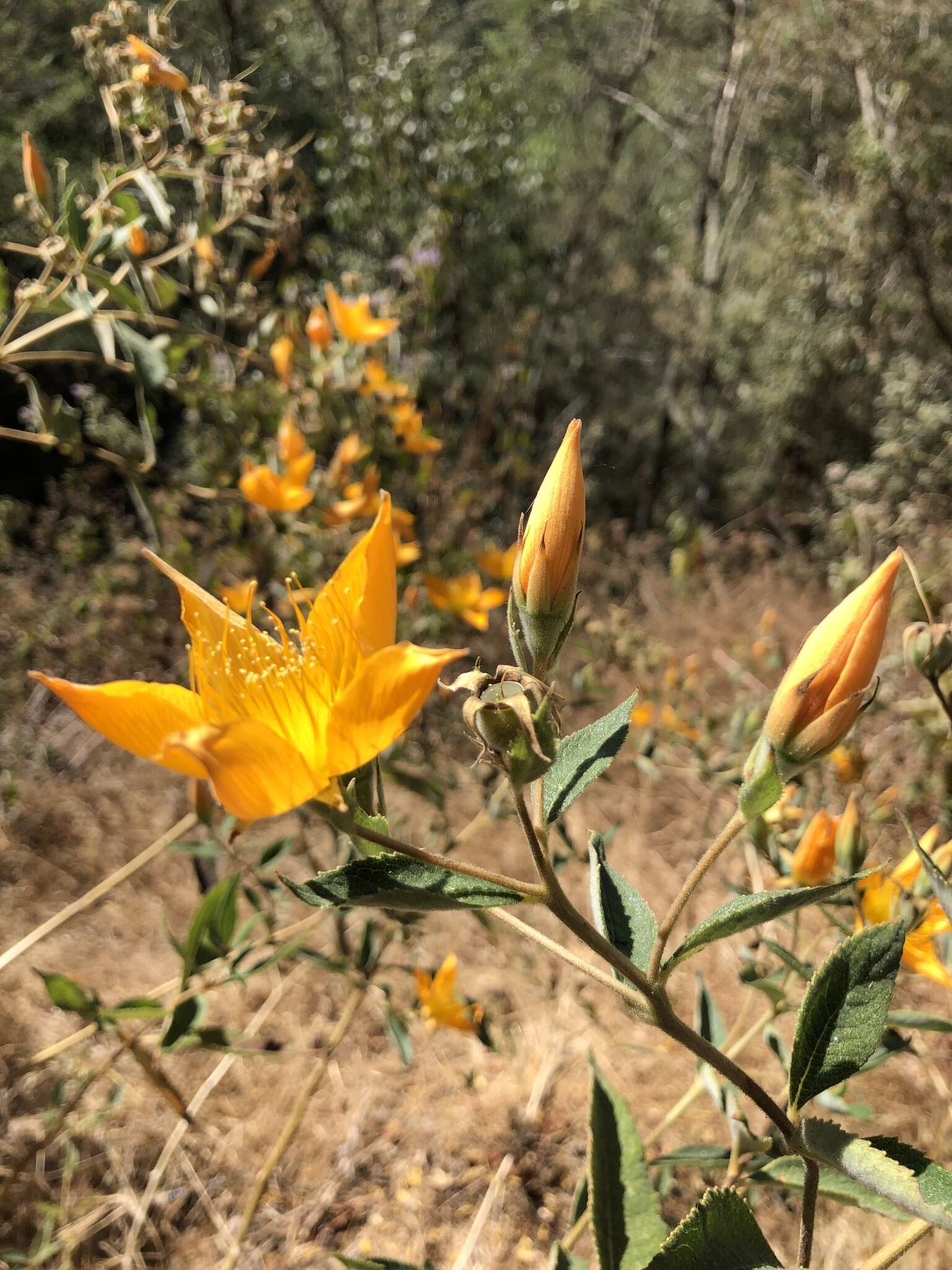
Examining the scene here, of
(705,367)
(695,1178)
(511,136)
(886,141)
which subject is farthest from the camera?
(511,136)

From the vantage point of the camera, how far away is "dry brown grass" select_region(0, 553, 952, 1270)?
4.87 feet

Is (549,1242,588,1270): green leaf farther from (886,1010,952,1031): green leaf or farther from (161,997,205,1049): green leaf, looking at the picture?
(161,997,205,1049): green leaf

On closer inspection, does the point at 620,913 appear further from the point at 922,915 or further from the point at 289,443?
the point at 289,443

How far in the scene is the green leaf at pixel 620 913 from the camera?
445 mm

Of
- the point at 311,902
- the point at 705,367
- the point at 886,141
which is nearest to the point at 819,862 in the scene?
the point at 311,902

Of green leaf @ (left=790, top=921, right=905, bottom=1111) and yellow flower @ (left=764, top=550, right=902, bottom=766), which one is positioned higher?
yellow flower @ (left=764, top=550, right=902, bottom=766)

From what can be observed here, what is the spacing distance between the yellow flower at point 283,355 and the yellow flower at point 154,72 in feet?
2.10

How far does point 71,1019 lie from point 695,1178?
Answer: 1.46m

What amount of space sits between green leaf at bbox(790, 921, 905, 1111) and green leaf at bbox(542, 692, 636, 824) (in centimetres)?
16

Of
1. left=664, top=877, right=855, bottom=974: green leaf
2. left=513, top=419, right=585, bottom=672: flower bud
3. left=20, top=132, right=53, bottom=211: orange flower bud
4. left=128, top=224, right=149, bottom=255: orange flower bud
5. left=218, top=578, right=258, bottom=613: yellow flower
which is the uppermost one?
left=20, top=132, right=53, bottom=211: orange flower bud

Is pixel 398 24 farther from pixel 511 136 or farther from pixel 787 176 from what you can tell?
pixel 787 176

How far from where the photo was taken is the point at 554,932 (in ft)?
6.63

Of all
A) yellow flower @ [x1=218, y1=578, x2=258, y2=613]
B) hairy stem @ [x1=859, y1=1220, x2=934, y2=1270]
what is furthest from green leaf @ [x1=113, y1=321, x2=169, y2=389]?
hairy stem @ [x1=859, y1=1220, x2=934, y2=1270]

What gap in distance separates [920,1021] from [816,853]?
146 millimetres
